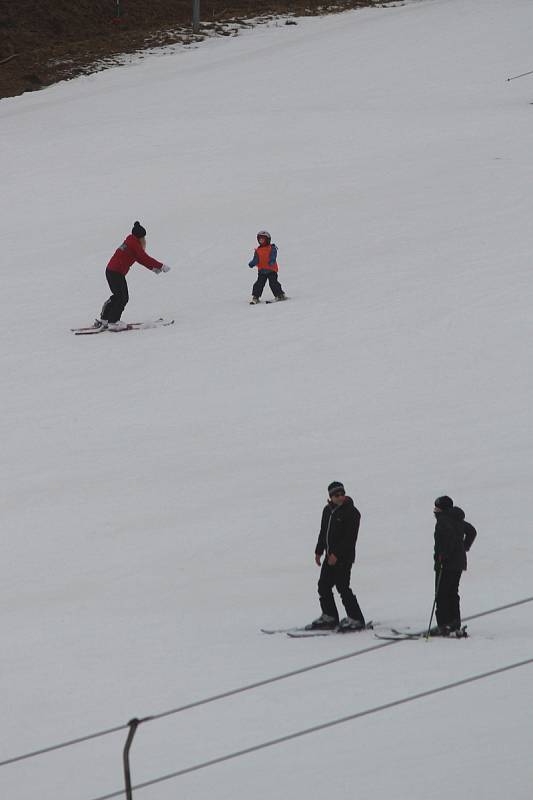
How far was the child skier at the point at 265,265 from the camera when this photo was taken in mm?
16484

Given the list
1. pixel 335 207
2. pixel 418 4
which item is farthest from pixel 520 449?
pixel 418 4

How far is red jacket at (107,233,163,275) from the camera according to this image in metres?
16.0

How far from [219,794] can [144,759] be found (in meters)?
0.65

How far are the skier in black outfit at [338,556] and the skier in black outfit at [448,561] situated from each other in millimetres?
589

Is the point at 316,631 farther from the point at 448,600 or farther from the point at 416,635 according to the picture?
the point at 448,600

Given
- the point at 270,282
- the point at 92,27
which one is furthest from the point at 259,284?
the point at 92,27

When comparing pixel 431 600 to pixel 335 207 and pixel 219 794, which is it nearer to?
pixel 219 794

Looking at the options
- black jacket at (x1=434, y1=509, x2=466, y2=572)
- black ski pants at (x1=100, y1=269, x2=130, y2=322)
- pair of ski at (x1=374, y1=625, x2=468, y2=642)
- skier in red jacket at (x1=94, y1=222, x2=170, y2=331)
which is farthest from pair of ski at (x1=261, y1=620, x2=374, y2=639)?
black ski pants at (x1=100, y1=269, x2=130, y2=322)

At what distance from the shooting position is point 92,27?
39.4m

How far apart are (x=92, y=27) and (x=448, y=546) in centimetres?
3480

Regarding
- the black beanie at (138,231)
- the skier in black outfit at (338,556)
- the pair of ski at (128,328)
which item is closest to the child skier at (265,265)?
the pair of ski at (128,328)

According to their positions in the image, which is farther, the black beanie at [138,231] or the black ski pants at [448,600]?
the black beanie at [138,231]

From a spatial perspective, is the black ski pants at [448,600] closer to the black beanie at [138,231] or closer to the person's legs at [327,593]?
the person's legs at [327,593]

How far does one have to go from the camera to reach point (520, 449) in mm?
11469
